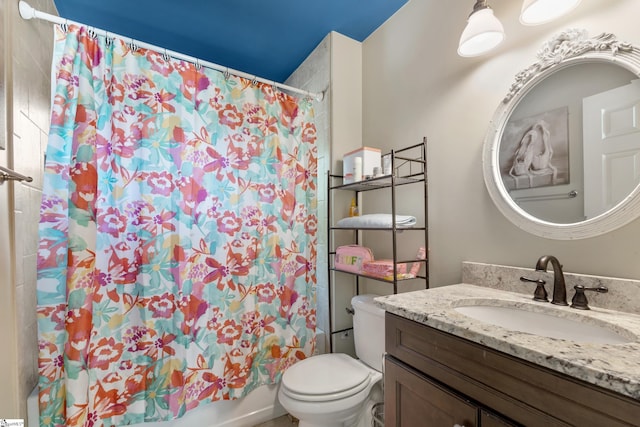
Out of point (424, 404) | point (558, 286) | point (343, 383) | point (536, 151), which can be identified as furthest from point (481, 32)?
point (343, 383)

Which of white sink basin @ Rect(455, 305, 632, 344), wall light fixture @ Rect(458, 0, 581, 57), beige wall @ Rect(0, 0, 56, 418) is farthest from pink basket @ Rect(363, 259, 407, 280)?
beige wall @ Rect(0, 0, 56, 418)

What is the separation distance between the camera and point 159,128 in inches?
54.4

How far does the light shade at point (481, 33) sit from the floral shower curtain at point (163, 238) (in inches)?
40.1

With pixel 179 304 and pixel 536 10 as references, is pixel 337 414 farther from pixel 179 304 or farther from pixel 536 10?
pixel 536 10

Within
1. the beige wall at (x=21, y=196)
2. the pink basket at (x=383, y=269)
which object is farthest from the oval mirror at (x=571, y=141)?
the beige wall at (x=21, y=196)

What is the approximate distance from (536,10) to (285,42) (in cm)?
145

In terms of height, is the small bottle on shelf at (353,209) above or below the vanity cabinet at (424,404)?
above

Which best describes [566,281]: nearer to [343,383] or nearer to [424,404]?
[424,404]

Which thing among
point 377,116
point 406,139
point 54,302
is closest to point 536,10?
point 406,139

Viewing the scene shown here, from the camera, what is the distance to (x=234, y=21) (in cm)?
162

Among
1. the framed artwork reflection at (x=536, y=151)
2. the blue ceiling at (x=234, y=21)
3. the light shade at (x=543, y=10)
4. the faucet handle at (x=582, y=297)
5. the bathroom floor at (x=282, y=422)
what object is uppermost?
the blue ceiling at (x=234, y=21)

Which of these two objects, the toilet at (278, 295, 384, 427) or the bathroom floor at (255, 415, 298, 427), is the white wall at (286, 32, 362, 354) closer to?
the toilet at (278, 295, 384, 427)

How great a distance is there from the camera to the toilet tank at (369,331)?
139cm

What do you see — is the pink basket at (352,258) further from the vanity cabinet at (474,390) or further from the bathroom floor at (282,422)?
the bathroom floor at (282,422)
